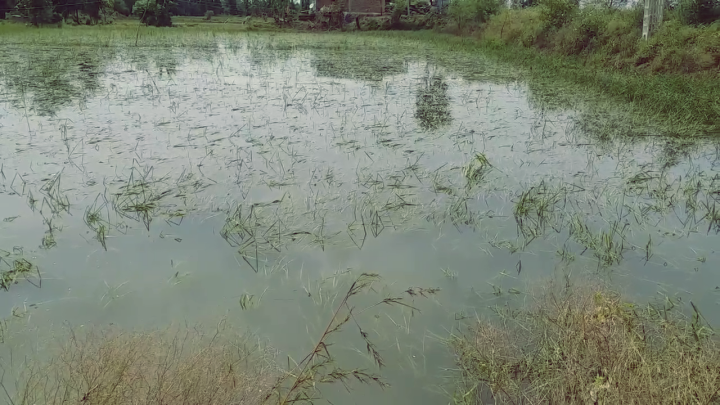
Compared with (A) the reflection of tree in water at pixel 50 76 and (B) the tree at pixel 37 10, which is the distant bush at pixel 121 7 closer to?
(B) the tree at pixel 37 10

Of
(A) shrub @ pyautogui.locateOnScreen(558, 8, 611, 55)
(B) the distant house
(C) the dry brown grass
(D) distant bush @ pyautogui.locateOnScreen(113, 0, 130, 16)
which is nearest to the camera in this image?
(C) the dry brown grass

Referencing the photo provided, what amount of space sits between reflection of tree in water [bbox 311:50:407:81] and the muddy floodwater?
3096mm

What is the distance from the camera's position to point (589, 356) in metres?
2.04

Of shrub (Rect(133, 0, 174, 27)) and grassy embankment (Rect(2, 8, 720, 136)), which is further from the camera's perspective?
shrub (Rect(133, 0, 174, 27))

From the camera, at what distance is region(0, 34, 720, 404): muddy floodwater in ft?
8.19

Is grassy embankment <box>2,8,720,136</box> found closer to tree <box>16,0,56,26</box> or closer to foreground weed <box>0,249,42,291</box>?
foreground weed <box>0,249,42,291</box>

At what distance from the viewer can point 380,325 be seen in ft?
7.94

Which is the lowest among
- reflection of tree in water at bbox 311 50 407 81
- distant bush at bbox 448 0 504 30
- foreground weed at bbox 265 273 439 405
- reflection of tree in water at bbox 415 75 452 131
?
foreground weed at bbox 265 273 439 405

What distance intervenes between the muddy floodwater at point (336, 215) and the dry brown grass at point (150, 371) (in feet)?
0.51

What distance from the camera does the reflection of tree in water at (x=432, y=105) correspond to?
6.41 m

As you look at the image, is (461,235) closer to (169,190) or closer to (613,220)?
(613,220)

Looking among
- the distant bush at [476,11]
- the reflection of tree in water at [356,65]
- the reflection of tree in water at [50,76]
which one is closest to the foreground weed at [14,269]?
the reflection of tree in water at [50,76]

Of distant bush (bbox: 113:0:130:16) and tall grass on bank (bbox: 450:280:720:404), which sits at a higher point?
distant bush (bbox: 113:0:130:16)

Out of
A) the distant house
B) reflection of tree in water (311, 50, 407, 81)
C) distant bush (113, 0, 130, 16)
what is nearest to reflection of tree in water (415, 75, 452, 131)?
reflection of tree in water (311, 50, 407, 81)
